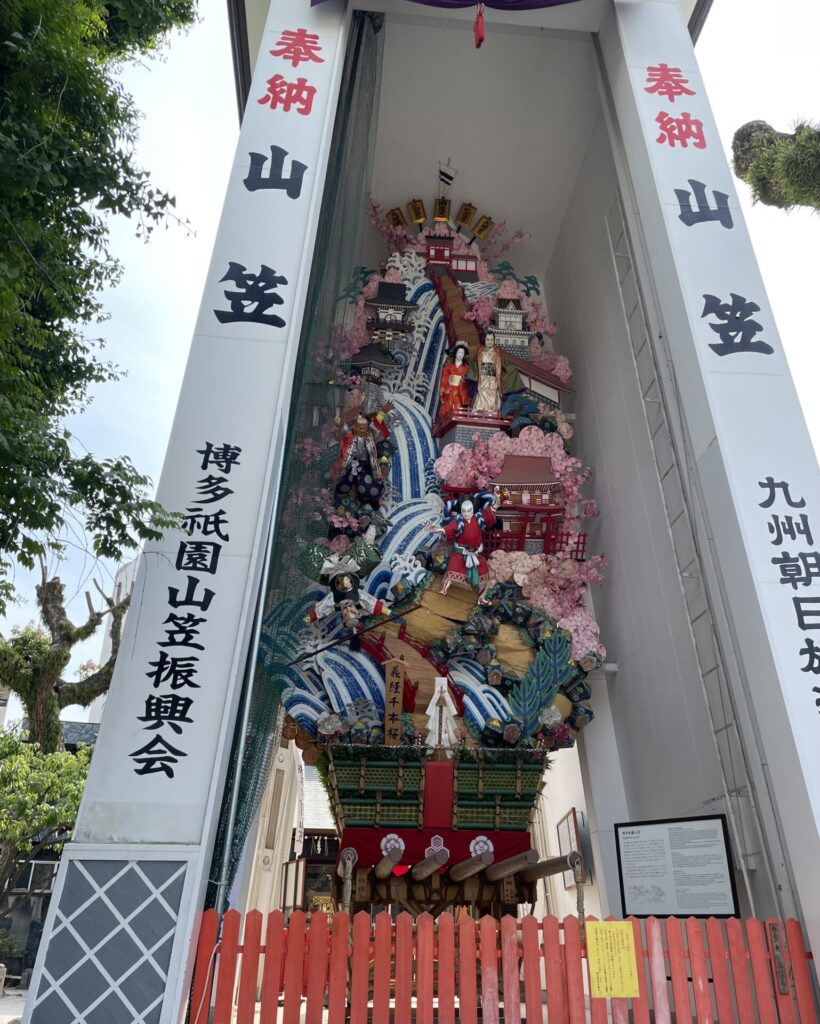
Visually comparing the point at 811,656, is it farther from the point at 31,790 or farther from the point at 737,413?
the point at 31,790

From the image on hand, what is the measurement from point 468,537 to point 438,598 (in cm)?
74

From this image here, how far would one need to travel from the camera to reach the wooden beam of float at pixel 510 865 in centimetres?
724

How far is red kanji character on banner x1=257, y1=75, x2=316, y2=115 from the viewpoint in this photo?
279 inches

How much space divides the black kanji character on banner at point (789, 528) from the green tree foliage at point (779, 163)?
9.20ft

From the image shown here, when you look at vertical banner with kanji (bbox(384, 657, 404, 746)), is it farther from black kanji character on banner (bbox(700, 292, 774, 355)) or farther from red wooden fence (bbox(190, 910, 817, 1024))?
black kanji character on banner (bbox(700, 292, 774, 355))

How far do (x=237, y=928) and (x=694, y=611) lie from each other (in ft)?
15.9

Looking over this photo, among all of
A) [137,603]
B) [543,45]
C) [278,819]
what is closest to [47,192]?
[137,603]

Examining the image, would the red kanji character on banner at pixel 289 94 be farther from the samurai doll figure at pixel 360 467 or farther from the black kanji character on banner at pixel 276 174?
the samurai doll figure at pixel 360 467

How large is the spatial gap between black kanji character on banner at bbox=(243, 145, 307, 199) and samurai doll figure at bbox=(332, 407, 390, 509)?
3260 mm

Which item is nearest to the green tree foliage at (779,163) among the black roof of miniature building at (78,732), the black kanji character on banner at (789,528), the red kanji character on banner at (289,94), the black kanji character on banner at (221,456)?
the black kanji character on banner at (789,528)

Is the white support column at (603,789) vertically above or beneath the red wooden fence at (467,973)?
above

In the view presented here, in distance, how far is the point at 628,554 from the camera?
8.98m

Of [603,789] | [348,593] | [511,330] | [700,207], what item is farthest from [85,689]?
[700,207]

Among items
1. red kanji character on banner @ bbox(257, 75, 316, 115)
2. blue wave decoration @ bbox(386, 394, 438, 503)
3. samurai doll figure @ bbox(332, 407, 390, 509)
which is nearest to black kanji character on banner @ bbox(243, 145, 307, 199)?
red kanji character on banner @ bbox(257, 75, 316, 115)
